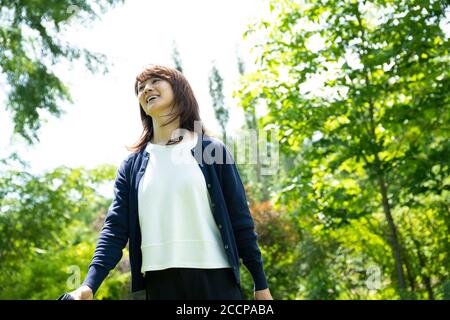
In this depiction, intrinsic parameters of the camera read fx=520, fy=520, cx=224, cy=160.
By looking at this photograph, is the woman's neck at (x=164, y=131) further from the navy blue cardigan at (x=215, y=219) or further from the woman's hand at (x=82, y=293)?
the woman's hand at (x=82, y=293)

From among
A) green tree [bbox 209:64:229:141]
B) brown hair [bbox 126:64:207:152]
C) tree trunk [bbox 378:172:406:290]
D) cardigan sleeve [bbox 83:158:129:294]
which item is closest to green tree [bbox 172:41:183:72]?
green tree [bbox 209:64:229:141]

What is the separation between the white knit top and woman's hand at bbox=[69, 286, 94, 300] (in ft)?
0.57

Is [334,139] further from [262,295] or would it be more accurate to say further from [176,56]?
[176,56]

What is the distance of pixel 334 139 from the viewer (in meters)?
4.46

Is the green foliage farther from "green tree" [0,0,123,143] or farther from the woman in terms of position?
the woman

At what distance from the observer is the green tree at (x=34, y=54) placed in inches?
230

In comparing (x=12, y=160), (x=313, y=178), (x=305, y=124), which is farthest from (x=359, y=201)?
(x=12, y=160)

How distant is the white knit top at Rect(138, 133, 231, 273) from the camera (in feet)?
4.67

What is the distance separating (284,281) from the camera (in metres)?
7.56

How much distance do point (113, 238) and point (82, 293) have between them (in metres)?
0.21

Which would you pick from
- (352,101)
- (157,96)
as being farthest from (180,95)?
(352,101)

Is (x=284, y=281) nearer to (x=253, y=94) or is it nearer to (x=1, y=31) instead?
(x=253, y=94)

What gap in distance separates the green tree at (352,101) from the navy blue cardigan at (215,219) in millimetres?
2810
